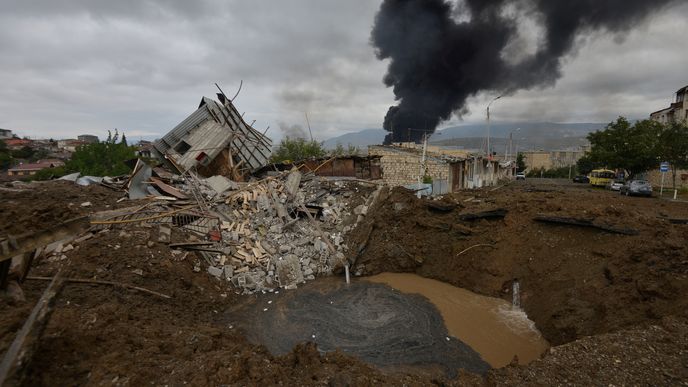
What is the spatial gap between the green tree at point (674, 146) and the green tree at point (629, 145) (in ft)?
2.55

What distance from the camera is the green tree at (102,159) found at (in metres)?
22.9

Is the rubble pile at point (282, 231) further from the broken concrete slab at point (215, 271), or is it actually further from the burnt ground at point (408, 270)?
the burnt ground at point (408, 270)

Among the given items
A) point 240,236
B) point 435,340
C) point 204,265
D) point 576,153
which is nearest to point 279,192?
point 240,236

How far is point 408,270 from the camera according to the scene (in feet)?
34.9

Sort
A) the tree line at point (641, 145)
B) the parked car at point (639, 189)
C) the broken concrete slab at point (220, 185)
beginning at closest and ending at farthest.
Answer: the broken concrete slab at point (220, 185)
the parked car at point (639, 189)
the tree line at point (641, 145)

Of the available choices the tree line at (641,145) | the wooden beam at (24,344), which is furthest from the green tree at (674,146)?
the wooden beam at (24,344)

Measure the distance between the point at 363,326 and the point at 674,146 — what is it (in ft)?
95.2

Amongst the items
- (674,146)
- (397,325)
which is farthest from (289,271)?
(674,146)

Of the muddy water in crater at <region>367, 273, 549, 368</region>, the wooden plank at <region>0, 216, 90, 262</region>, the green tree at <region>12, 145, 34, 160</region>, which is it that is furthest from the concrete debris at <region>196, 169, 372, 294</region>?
the green tree at <region>12, 145, 34, 160</region>

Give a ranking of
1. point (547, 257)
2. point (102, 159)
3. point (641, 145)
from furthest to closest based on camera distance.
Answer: point (641, 145)
point (102, 159)
point (547, 257)

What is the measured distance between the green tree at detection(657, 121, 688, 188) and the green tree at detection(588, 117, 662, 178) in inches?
30.6

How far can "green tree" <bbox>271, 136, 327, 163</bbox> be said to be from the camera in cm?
3806

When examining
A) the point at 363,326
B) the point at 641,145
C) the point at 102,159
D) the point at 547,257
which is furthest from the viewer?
the point at 641,145

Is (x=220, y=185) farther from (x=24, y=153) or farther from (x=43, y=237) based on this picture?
(x=24, y=153)
